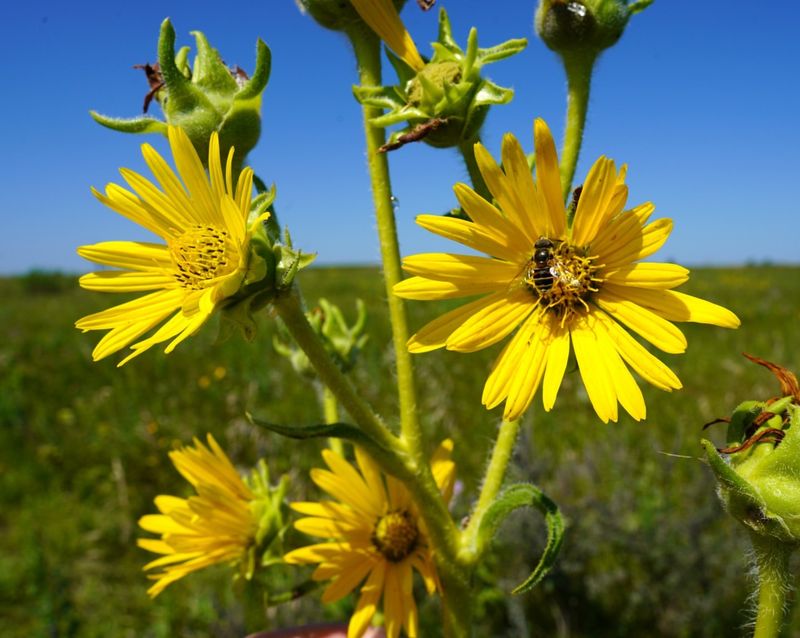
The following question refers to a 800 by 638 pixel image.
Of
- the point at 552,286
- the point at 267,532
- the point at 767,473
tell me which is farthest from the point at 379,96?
the point at 267,532

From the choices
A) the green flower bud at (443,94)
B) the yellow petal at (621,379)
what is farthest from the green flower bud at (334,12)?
the yellow petal at (621,379)

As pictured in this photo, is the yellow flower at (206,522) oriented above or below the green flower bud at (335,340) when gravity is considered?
below

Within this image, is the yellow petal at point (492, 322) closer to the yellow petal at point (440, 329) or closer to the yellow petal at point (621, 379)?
the yellow petal at point (440, 329)

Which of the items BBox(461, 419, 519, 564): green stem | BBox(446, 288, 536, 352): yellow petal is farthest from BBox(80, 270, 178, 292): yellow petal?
BBox(461, 419, 519, 564): green stem

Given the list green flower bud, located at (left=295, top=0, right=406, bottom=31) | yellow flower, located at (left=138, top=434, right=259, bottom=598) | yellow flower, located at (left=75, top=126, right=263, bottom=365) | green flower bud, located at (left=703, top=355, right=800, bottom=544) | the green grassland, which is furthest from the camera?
the green grassland

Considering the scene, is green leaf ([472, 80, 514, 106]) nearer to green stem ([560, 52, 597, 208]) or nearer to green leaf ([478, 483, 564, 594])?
green stem ([560, 52, 597, 208])

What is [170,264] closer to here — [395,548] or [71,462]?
[395,548]
